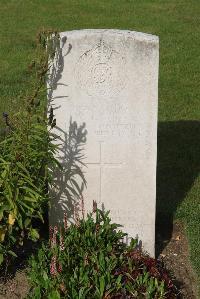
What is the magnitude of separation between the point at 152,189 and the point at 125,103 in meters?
0.79

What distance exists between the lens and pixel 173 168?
309 inches

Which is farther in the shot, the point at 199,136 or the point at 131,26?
the point at 131,26

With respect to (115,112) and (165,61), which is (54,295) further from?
(165,61)

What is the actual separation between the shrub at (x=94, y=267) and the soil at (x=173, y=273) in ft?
0.70

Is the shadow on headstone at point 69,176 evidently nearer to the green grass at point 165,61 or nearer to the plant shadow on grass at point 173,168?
the plant shadow on grass at point 173,168

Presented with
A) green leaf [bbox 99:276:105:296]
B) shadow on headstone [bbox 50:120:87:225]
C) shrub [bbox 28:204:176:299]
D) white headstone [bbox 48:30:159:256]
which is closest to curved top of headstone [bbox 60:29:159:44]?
white headstone [bbox 48:30:159:256]

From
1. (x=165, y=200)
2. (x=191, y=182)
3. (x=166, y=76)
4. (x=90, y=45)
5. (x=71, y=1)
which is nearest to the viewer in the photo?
(x=90, y=45)

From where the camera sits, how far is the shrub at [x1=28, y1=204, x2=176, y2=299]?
16.2 feet

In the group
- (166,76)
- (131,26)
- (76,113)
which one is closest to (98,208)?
(76,113)

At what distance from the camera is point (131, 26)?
45.9ft

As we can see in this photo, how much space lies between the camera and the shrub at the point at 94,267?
4938 millimetres

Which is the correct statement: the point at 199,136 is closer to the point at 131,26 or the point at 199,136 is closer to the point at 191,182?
the point at 191,182

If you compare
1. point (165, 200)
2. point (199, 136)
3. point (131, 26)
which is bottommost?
point (165, 200)

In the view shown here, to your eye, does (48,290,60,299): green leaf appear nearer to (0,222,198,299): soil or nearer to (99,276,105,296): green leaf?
(99,276,105,296): green leaf
